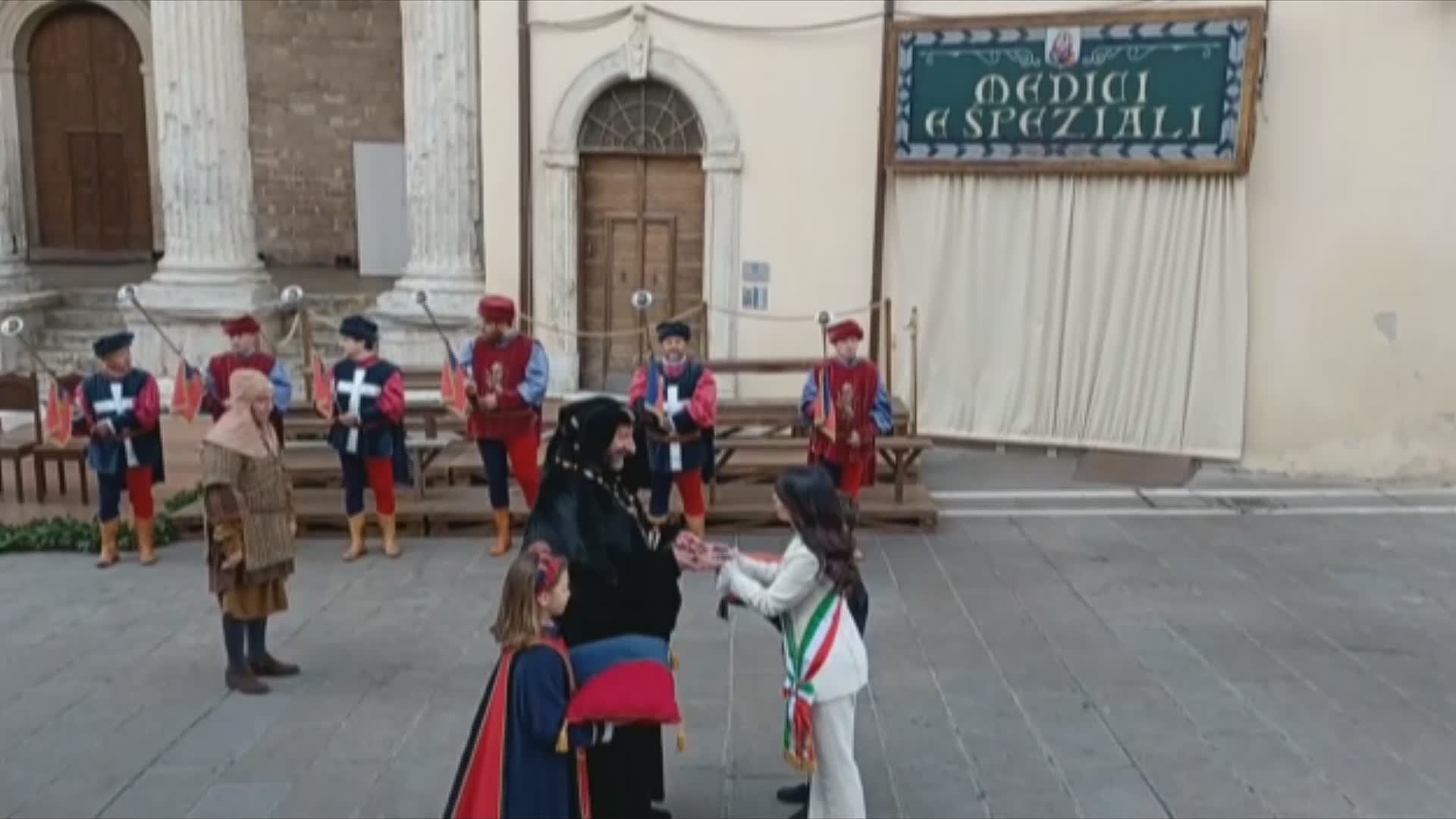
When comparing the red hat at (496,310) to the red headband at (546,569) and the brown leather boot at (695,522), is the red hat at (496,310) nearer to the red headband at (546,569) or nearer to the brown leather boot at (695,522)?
the brown leather boot at (695,522)

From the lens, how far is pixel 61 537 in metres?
8.52

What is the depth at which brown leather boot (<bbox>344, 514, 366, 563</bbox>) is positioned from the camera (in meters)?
8.32

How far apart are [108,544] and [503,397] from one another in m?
2.80

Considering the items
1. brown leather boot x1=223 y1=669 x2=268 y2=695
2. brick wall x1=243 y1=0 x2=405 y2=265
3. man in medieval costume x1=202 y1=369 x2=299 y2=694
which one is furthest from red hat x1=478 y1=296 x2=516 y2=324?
brick wall x1=243 y1=0 x2=405 y2=265

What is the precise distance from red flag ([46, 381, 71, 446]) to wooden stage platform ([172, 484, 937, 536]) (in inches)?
36.5

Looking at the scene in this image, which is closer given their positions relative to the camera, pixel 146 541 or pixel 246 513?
pixel 246 513

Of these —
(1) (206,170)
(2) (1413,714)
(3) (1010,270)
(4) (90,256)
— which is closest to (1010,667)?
(2) (1413,714)

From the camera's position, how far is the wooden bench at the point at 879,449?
29.7 feet

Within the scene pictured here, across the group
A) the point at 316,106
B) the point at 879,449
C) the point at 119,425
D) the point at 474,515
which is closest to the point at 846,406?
the point at 879,449

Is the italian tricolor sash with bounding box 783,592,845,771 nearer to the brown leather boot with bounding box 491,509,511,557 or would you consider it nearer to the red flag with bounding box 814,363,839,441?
the red flag with bounding box 814,363,839,441

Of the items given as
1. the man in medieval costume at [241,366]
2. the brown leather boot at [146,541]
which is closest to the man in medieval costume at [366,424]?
the man in medieval costume at [241,366]

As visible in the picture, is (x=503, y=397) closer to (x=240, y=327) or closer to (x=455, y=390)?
(x=455, y=390)

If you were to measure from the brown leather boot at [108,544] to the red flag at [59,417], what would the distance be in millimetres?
680

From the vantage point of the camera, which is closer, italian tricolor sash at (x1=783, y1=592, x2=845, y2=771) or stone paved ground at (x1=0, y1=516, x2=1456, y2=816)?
italian tricolor sash at (x1=783, y1=592, x2=845, y2=771)
